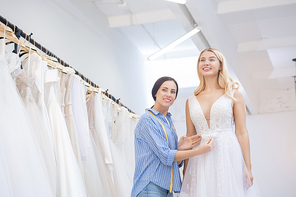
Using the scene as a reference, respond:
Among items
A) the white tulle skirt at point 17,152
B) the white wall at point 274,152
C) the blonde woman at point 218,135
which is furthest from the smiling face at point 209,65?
the white wall at point 274,152

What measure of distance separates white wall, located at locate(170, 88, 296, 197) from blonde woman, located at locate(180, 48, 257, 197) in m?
5.34

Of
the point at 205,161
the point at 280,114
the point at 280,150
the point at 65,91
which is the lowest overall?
the point at 280,150

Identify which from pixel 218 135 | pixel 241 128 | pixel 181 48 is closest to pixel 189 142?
pixel 218 135

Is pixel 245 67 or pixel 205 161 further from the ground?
pixel 245 67

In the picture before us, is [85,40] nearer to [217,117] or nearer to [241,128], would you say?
[217,117]

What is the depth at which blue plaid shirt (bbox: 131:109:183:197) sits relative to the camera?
74.4 inches

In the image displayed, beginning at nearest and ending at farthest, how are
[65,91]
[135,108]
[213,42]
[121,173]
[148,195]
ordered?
[148,195]
[65,91]
[121,173]
[213,42]
[135,108]

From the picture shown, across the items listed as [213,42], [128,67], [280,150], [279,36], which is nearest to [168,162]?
[213,42]

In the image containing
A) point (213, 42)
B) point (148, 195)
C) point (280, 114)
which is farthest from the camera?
point (280, 114)

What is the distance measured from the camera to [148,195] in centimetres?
186

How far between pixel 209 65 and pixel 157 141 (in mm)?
673

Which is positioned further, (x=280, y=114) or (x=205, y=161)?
(x=280, y=114)

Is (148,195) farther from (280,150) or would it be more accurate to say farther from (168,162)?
(280,150)

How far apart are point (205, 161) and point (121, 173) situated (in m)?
1.17
